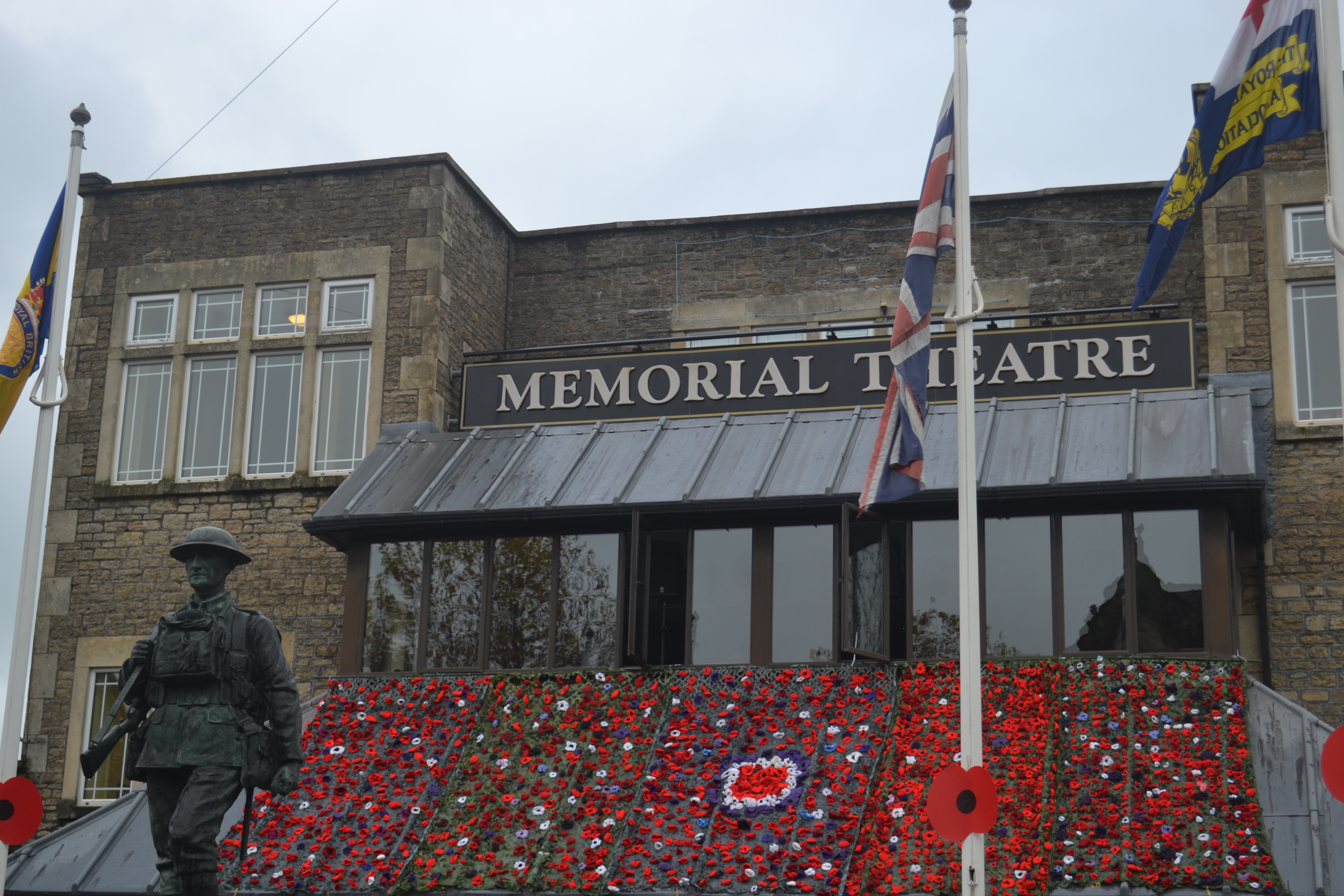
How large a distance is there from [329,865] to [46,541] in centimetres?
847

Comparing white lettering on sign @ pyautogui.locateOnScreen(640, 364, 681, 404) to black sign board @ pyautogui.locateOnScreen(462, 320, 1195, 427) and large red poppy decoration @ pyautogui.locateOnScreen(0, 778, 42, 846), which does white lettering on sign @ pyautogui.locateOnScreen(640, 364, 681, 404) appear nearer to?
black sign board @ pyautogui.locateOnScreen(462, 320, 1195, 427)

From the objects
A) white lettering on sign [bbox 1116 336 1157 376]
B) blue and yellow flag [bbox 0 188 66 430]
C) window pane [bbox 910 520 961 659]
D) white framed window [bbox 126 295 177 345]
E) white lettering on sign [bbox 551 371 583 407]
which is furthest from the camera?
white framed window [bbox 126 295 177 345]

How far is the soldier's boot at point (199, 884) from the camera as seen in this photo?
9.71 metres

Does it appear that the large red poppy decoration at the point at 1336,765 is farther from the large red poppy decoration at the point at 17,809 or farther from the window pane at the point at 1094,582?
the large red poppy decoration at the point at 17,809

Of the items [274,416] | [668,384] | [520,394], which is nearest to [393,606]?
[520,394]

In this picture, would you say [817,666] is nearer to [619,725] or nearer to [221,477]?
[619,725]

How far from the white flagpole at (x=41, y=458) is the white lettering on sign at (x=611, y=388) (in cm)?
650

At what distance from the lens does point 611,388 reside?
19234 mm

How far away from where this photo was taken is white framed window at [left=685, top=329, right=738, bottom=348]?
61.7ft

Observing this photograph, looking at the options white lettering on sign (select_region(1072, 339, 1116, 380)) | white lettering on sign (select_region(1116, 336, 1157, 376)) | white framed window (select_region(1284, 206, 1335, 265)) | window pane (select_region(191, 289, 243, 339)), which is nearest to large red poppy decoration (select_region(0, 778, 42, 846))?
window pane (select_region(191, 289, 243, 339))

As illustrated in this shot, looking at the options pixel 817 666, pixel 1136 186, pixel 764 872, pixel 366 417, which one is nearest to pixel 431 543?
pixel 366 417

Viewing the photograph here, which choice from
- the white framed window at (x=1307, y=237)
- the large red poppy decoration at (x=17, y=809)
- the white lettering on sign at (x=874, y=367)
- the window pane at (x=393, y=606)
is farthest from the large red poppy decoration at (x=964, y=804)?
A: the white framed window at (x=1307, y=237)

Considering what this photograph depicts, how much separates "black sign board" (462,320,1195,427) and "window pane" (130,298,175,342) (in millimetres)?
4458

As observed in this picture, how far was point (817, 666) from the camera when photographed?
15680 millimetres
